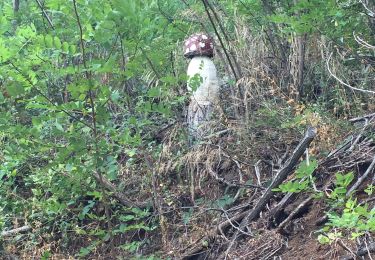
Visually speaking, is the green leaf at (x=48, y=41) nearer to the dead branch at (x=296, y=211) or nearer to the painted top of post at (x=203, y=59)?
the dead branch at (x=296, y=211)

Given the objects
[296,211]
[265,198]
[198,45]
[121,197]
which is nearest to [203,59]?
[198,45]

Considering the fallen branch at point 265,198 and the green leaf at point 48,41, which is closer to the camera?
the green leaf at point 48,41

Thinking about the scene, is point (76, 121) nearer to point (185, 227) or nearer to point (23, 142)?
point (23, 142)

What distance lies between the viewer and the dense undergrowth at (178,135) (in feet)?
13.3

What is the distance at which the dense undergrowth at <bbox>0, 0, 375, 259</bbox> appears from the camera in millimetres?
4039

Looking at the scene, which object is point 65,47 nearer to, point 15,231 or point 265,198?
point 265,198

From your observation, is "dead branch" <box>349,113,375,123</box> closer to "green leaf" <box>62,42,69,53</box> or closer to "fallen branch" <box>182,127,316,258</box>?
"fallen branch" <box>182,127,316,258</box>

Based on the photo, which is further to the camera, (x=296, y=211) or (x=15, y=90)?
(x=296, y=211)

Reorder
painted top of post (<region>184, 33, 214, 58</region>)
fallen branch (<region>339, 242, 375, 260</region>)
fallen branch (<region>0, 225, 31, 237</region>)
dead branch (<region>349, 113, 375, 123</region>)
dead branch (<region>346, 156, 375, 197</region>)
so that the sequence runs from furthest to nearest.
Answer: painted top of post (<region>184, 33, 214, 58</region>) → fallen branch (<region>0, 225, 31, 237</region>) → dead branch (<region>349, 113, 375, 123</region>) → dead branch (<region>346, 156, 375, 197</region>) → fallen branch (<region>339, 242, 375, 260</region>)

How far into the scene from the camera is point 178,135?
5500 millimetres

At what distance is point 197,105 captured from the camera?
5.69 meters

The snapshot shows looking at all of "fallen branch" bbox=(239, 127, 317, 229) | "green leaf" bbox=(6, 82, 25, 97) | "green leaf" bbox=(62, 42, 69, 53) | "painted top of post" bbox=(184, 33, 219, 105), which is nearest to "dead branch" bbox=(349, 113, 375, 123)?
"fallen branch" bbox=(239, 127, 317, 229)

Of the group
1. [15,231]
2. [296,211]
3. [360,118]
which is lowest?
[15,231]

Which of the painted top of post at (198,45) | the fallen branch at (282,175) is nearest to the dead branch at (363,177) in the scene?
the fallen branch at (282,175)
